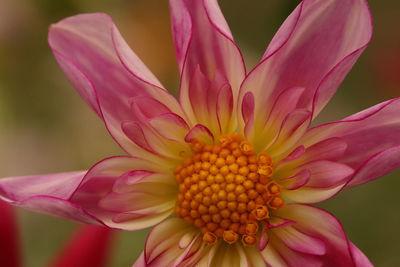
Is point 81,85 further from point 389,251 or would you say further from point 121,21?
point 121,21

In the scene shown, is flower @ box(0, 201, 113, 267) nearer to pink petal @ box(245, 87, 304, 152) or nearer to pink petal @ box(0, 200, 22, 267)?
pink petal @ box(0, 200, 22, 267)

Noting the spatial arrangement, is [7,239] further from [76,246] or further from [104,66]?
[104,66]

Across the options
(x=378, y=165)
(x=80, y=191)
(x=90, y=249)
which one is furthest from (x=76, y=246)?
(x=378, y=165)

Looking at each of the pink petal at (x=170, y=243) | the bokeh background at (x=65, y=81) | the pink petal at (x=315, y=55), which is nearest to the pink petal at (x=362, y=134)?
the pink petal at (x=315, y=55)

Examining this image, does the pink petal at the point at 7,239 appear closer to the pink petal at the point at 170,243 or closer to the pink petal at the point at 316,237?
the pink petal at the point at 170,243

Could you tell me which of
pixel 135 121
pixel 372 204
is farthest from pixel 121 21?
pixel 135 121

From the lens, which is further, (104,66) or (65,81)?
(65,81)

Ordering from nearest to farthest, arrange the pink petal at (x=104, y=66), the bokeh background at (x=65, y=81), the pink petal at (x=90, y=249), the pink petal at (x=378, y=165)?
the pink petal at (x=378, y=165) → the pink petal at (x=104, y=66) → the pink petal at (x=90, y=249) → the bokeh background at (x=65, y=81)
